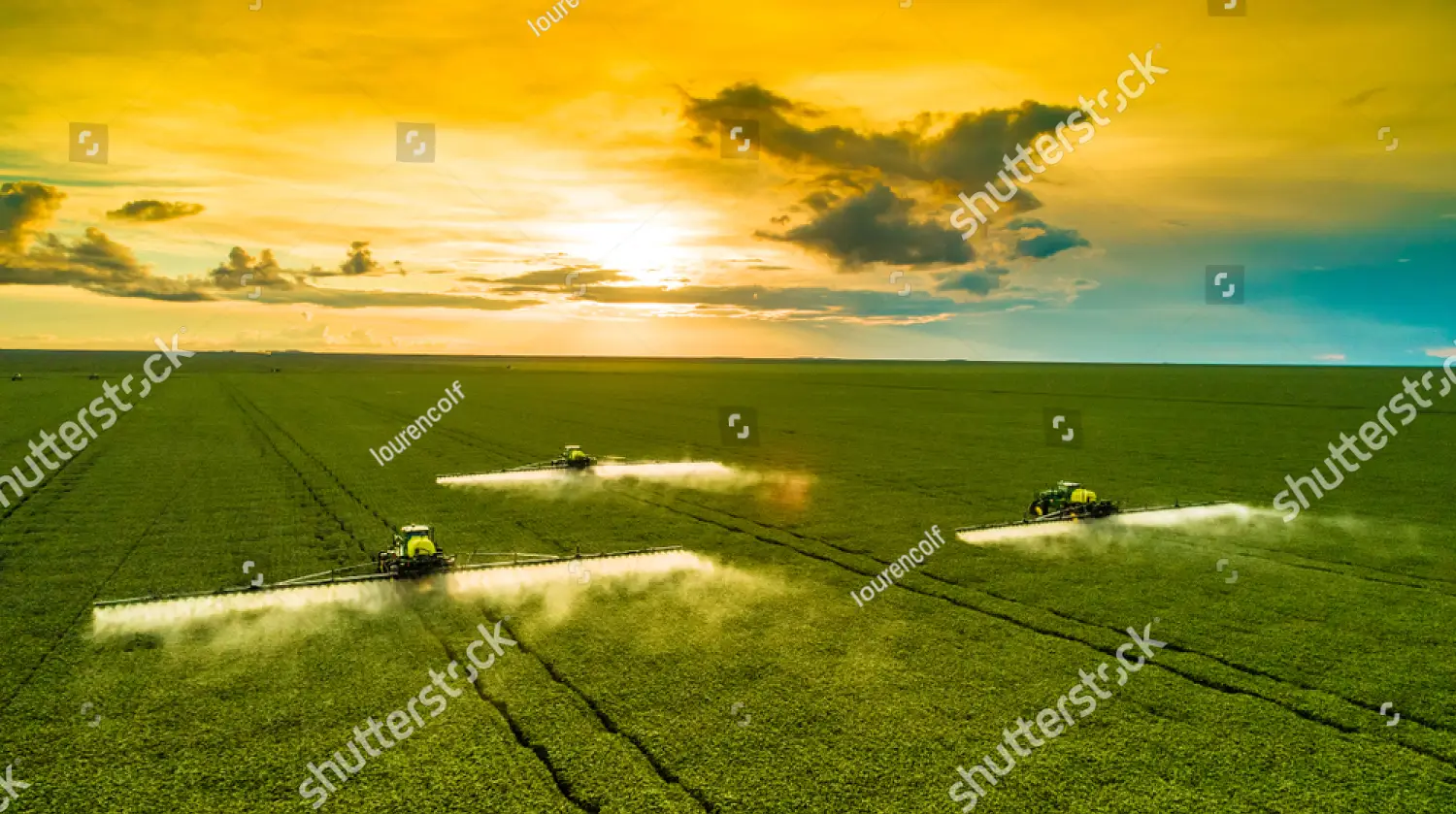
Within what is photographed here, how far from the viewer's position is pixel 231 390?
429 feet

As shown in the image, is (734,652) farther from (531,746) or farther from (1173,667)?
(1173,667)

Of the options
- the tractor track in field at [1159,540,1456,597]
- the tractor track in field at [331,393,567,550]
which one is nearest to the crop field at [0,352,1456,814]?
the tractor track in field at [1159,540,1456,597]

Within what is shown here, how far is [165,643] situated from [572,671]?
10.3m

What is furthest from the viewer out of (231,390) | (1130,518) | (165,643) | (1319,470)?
(231,390)

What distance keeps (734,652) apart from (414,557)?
10981 mm

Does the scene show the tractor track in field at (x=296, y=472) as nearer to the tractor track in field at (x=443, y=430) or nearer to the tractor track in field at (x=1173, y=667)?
the tractor track in field at (x=443, y=430)

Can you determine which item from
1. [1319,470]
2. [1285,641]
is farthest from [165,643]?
[1319,470]

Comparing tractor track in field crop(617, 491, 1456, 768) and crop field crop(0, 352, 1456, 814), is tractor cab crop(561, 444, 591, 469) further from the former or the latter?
tractor track in field crop(617, 491, 1456, 768)

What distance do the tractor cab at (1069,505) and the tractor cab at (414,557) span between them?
23.2 meters

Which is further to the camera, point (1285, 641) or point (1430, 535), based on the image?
point (1430, 535)

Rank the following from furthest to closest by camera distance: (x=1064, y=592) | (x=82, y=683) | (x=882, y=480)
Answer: (x=882, y=480), (x=1064, y=592), (x=82, y=683)

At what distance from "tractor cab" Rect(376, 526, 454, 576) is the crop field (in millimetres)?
689

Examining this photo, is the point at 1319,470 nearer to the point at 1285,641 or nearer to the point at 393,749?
the point at 1285,641

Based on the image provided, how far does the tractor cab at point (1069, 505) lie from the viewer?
33906 mm
